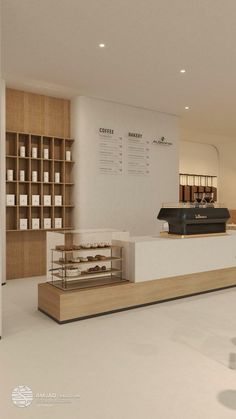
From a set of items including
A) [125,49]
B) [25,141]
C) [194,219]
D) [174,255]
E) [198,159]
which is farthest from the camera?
[198,159]

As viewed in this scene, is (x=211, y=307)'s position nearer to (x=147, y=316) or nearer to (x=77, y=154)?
(x=147, y=316)

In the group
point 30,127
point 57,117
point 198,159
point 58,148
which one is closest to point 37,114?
point 30,127

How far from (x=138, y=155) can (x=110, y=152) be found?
29.4 inches

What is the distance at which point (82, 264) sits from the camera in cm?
439

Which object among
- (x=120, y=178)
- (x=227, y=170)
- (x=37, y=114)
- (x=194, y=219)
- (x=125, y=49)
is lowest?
(x=194, y=219)

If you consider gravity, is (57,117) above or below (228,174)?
above

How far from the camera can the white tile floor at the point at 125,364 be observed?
233cm

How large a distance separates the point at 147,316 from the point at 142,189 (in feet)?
12.5

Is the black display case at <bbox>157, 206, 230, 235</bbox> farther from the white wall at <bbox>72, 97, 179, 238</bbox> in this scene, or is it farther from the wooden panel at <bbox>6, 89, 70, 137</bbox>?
the wooden panel at <bbox>6, 89, 70, 137</bbox>

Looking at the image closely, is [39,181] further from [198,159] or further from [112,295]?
[198,159]

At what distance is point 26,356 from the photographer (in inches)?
123

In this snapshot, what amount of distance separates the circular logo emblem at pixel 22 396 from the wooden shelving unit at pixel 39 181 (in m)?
3.94

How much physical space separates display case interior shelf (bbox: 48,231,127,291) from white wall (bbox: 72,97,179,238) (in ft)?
7.23

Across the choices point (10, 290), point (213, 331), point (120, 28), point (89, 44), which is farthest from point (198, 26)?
point (10, 290)
